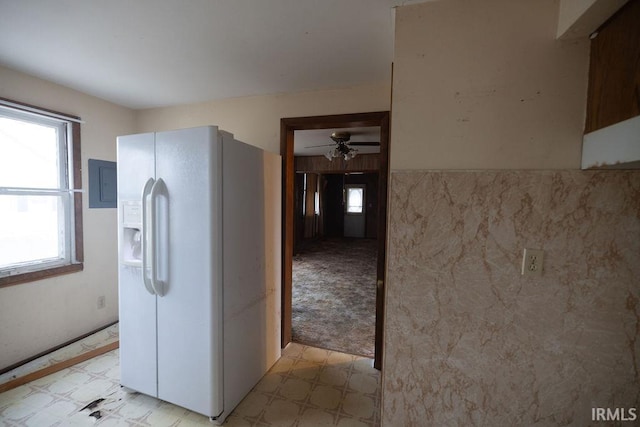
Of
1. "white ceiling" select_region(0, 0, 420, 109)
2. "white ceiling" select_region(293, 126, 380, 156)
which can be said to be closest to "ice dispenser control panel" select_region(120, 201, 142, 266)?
"white ceiling" select_region(0, 0, 420, 109)

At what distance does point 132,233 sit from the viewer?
177 cm

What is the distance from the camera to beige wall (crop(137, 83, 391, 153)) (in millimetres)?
2191

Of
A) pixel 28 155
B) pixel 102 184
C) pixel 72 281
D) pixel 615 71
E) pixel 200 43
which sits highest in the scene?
pixel 200 43

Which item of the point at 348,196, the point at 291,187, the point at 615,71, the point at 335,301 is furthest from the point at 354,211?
the point at 615,71

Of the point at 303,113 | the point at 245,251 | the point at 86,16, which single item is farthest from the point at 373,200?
the point at 86,16

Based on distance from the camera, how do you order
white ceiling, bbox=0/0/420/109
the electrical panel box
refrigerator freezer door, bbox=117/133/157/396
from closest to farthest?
white ceiling, bbox=0/0/420/109, refrigerator freezer door, bbox=117/133/157/396, the electrical panel box

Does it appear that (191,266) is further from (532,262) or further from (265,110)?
(532,262)

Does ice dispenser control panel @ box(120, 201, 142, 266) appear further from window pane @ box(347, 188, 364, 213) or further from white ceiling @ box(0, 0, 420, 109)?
window pane @ box(347, 188, 364, 213)

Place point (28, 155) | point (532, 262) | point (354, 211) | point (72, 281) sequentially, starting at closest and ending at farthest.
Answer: point (532, 262) < point (28, 155) < point (72, 281) < point (354, 211)

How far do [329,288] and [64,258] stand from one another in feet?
10.8

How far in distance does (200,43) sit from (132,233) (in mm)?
1329

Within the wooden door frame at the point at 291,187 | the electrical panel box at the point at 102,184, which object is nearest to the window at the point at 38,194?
the electrical panel box at the point at 102,184

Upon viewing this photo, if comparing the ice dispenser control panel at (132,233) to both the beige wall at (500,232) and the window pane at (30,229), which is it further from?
the beige wall at (500,232)

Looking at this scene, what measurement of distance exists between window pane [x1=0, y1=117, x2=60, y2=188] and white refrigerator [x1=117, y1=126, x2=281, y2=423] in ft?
3.75
